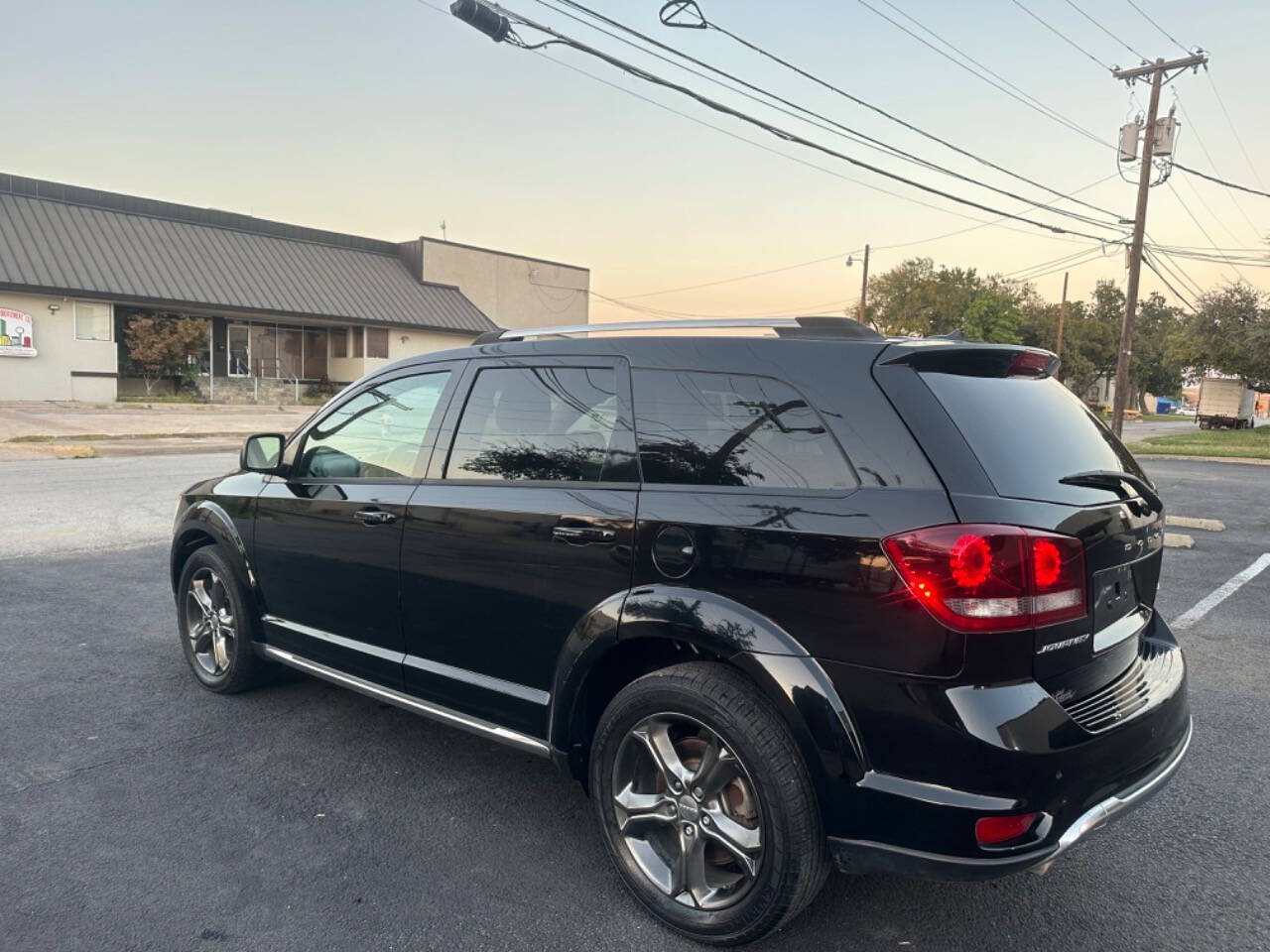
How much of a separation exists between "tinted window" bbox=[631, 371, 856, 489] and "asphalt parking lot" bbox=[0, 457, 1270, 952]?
140 cm

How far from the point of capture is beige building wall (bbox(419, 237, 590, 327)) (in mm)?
42156

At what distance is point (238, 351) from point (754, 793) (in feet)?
116

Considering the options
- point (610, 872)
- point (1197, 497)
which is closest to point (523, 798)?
point (610, 872)

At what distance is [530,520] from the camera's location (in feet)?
10.2

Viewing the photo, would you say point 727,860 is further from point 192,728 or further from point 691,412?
point 192,728

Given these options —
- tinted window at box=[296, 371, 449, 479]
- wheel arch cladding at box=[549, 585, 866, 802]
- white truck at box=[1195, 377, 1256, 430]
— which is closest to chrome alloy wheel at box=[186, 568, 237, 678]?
tinted window at box=[296, 371, 449, 479]

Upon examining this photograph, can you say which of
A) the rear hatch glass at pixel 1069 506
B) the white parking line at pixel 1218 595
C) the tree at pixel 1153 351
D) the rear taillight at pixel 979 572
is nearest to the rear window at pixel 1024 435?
the rear hatch glass at pixel 1069 506

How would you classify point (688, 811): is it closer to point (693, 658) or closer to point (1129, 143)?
point (693, 658)

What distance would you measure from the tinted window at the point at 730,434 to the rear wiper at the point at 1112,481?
0.73 meters

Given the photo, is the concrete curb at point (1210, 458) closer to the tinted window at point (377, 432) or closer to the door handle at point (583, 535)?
the tinted window at point (377, 432)

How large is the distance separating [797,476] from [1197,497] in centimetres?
1473

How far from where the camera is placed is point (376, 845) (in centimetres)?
317

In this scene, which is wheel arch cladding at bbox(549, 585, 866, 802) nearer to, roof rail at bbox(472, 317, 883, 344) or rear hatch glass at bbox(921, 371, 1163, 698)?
rear hatch glass at bbox(921, 371, 1163, 698)

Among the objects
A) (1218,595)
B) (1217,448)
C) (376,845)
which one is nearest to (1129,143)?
(1217,448)
